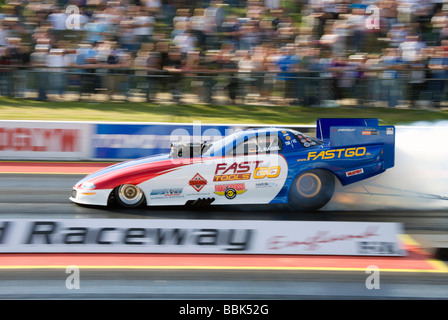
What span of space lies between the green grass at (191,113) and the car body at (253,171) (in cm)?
497

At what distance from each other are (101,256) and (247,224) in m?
1.68

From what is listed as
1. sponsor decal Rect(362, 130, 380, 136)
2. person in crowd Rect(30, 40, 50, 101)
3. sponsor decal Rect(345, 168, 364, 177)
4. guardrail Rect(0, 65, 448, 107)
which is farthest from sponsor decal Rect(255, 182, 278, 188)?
person in crowd Rect(30, 40, 50, 101)

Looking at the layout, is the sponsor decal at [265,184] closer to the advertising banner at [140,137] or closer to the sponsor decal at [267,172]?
the sponsor decal at [267,172]

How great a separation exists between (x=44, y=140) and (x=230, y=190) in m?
5.45

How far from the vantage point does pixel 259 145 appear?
730 centimetres

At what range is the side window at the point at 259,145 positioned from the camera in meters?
7.25

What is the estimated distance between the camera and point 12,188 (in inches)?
344

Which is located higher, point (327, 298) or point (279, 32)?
point (279, 32)

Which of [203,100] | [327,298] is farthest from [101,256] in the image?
[203,100]

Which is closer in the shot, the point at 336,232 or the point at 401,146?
the point at 336,232

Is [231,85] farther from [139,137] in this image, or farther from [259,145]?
[259,145]

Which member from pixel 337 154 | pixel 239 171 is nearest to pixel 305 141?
pixel 337 154
